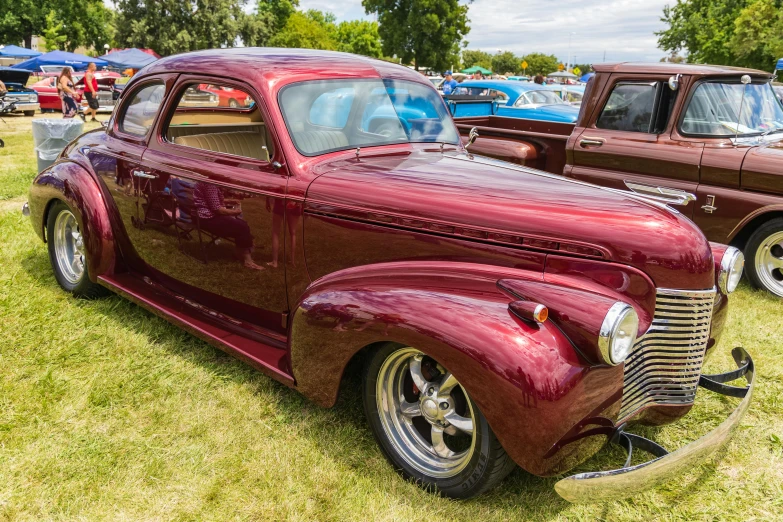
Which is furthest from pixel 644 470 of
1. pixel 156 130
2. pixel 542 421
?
pixel 156 130

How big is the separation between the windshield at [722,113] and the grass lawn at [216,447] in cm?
197

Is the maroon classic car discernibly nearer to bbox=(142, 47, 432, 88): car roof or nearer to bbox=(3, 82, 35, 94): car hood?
bbox=(142, 47, 432, 88): car roof

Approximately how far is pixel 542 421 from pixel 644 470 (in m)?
0.38

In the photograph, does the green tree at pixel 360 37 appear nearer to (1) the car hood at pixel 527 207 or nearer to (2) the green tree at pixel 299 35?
(2) the green tree at pixel 299 35

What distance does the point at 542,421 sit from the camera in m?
2.13

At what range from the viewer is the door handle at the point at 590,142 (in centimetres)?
568

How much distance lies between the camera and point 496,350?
2180mm

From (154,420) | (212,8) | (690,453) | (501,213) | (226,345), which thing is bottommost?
(154,420)

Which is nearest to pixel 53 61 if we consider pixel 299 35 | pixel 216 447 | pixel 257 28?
pixel 257 28

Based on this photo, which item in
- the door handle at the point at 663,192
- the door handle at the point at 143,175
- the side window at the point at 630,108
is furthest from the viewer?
the side window at the point at 630,108

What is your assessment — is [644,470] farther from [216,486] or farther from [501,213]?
[216,486]

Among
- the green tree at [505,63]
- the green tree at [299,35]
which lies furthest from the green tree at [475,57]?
the green tree at [299,35]

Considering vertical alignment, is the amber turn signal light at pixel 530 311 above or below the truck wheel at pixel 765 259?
above

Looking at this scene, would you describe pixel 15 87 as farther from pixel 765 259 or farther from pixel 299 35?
pixel 299 35
